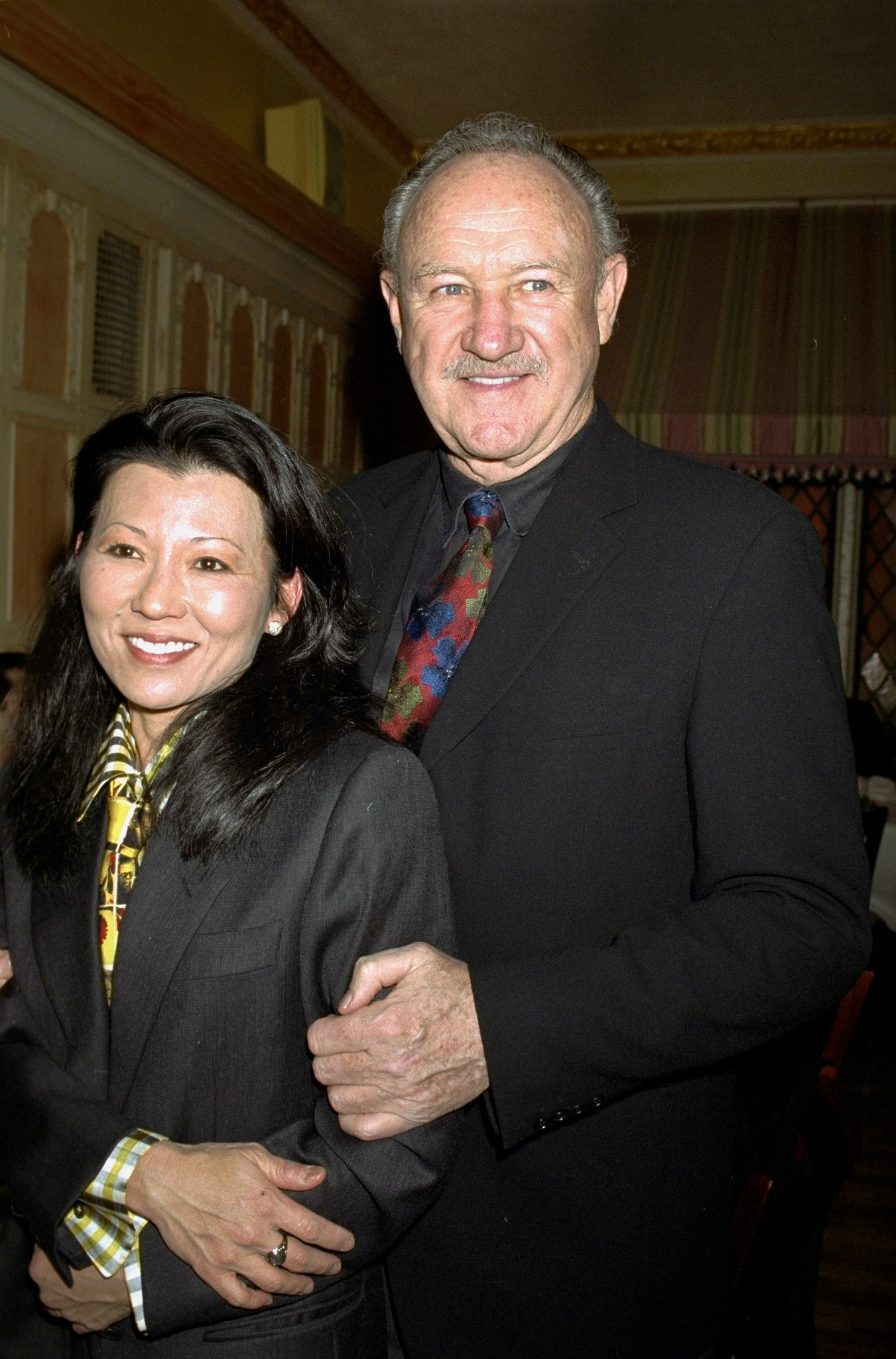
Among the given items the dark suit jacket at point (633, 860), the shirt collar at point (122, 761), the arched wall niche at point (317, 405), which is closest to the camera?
the dark suit jacket at point (633, 860)

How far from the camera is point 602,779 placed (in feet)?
4.01

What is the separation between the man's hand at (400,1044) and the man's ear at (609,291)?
2.79ft

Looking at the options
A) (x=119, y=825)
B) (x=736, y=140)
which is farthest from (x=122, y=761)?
(x=736, y=140)

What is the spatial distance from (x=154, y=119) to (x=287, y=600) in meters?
2.62

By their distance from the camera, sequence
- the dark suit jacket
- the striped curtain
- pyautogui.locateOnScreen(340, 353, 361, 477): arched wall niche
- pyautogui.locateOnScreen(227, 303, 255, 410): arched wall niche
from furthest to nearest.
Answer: the striped curtain
pyautogui.locateOnScreen(340, 353, 361, 477): arched wall niche
pyautogui.locateOnScreen(227, 303, 255, 410): arched wall niche
the dark suit jacket

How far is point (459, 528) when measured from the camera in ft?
4.81

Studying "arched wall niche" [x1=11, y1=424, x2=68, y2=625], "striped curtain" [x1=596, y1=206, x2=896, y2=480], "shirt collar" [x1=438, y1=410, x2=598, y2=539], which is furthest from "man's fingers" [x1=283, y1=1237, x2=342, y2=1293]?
"striped curtain" [x1=596, y1=206, x2=896, y2=480]

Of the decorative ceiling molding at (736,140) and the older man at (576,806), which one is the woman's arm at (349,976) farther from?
the decorative ceiling molding at (736,140)

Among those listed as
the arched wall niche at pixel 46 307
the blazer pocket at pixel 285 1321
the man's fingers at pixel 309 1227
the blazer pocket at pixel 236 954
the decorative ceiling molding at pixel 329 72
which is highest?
the decorative ceiling molding at pixel 329 72

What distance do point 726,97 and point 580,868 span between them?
199 inches

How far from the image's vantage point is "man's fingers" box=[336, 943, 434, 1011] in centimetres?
101

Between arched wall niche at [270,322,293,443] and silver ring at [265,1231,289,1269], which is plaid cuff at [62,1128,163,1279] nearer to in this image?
silver ring at [265,1231,289,1269]

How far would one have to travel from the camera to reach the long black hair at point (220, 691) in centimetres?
116

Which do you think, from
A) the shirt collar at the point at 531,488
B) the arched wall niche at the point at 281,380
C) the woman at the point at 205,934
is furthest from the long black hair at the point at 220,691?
the arched wall niche at the point at 281,380
